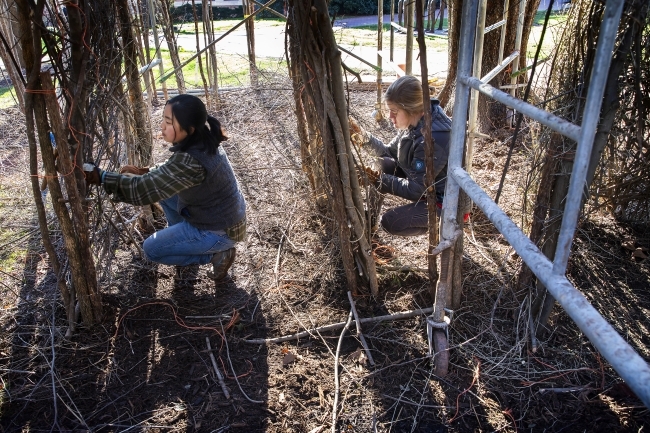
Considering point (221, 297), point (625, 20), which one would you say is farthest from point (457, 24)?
point (221, 297)

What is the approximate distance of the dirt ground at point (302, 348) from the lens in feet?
7.38

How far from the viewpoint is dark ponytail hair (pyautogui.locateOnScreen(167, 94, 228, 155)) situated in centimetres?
250

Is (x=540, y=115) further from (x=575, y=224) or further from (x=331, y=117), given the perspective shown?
(x=331, y=117)

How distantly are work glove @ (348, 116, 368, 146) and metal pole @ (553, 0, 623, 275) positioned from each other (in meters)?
1.86

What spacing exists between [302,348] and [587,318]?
174 cm

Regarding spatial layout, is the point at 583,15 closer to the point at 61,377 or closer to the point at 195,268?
the point at 195,268

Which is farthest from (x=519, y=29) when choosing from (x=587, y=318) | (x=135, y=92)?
(x=587, y=318)

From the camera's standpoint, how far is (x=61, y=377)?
2.47 metres

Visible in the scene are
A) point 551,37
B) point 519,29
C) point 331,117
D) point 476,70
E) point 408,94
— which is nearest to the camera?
point 331,117

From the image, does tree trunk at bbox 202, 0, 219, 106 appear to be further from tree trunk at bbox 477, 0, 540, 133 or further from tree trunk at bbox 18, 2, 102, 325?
tree trunk at bbox 18, 2, 102, 325

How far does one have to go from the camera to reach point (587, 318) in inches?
45.0

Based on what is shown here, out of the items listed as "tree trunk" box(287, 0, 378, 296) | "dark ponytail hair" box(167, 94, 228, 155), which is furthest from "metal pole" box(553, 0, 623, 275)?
"dark ponytail hair" box(167, 94, 228, 155)

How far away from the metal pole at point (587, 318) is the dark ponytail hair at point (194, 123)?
1528 millimetres

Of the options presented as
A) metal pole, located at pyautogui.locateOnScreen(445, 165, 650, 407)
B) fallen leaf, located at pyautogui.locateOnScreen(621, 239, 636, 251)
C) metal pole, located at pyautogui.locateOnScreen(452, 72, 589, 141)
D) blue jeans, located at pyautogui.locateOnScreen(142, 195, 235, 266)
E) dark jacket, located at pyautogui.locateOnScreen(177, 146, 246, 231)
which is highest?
metal pole, located at pyautogui.locateOnScreen(452, 72, 589, 141)
